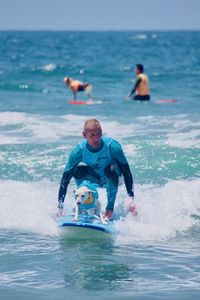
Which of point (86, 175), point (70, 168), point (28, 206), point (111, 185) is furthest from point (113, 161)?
point (28, 206)

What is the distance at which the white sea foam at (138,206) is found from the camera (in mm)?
7738

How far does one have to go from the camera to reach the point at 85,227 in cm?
728

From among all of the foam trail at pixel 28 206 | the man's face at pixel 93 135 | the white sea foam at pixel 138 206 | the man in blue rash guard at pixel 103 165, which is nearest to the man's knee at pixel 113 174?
the man in blue rash guard at pixel 103 165

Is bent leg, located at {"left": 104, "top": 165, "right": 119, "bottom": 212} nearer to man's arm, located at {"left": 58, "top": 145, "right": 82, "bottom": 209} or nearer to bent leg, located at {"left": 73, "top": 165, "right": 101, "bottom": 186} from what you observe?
bent leg, located at {"left": 73, "top": 165, "right": 101, "bottom": 186}

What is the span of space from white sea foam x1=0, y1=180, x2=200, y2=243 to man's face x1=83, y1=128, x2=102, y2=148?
90 centimetres

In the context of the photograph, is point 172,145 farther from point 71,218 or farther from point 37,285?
point 37,285

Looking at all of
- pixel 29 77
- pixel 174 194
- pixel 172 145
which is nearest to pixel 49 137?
pixel 172 145

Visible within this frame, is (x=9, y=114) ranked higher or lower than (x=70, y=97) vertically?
lower

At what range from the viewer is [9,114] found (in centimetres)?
1833

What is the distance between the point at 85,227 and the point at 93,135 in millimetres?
940

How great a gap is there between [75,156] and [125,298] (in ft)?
7.52

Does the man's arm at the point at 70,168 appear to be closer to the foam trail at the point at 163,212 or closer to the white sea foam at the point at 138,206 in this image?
the white sea foam at the point at 138,206

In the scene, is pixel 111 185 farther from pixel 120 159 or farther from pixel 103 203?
pixel 103 203

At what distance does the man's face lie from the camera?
24.2ft
